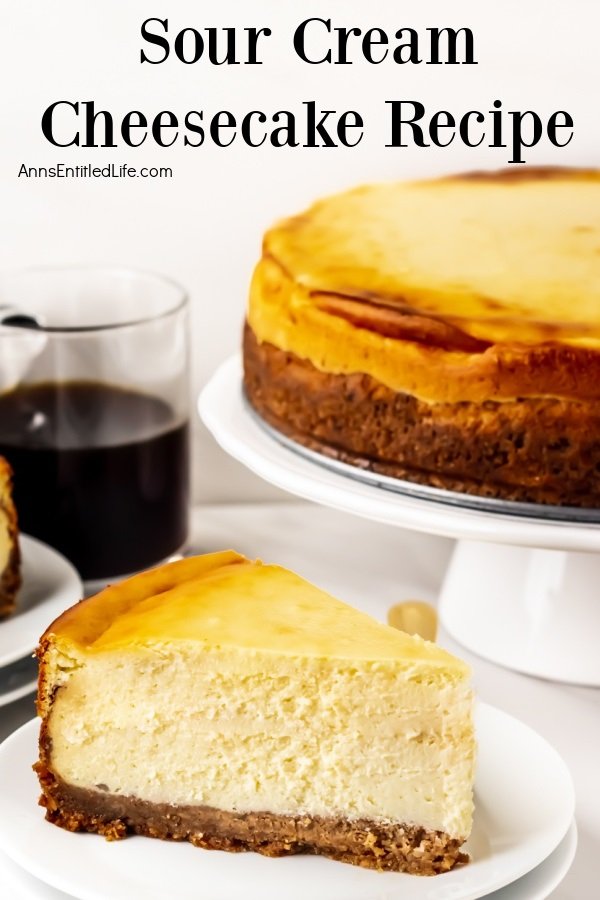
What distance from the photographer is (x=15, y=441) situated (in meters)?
1.59

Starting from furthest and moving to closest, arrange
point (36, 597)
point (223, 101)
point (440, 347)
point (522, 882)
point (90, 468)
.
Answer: point (223, 101), point (90, 468), point (36, 597), point (440, 347), point (522, 882)

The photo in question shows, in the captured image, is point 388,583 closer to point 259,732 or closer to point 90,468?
point 90,468

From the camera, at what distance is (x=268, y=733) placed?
1.06 meters

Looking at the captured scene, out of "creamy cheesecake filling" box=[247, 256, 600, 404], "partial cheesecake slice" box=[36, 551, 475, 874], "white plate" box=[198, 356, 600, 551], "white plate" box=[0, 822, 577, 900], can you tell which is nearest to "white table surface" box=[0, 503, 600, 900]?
"white plate" box=[0, 822, 577, 900]

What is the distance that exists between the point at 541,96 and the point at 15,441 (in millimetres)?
761

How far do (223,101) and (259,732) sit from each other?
3.00 feet

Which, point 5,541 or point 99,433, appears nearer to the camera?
point 5,541

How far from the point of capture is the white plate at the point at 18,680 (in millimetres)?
1245

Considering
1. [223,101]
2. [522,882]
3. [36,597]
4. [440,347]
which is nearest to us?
[522,882]

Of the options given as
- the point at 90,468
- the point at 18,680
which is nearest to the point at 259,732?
the point at 18,680

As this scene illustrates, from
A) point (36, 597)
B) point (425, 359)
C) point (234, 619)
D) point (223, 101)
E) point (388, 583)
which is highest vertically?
point (223, 101)

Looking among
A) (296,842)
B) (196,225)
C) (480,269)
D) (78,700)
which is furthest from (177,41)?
(296,842)

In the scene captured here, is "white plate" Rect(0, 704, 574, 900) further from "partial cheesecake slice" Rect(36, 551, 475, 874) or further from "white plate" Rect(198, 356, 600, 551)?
"white plate" Rect(198, 356, 600, 551)

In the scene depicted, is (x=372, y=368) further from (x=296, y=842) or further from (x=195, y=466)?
(x=195, y=466)
